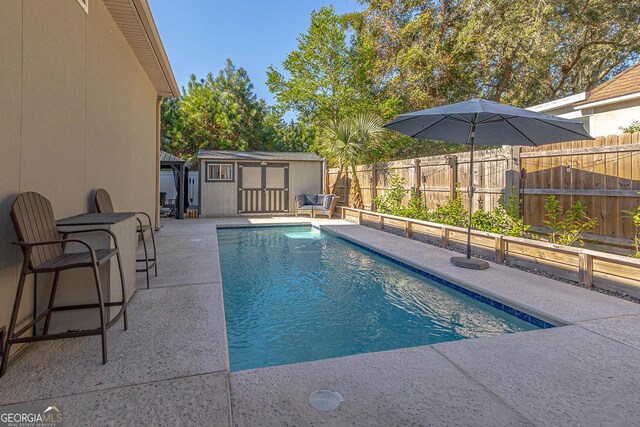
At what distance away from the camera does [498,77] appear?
13750 mm

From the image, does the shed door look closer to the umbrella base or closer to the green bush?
the green bush

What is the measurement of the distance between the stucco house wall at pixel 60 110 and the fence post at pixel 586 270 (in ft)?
17.0

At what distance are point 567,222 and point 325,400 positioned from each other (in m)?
4.38

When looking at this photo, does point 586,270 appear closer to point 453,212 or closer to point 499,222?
point 499,222

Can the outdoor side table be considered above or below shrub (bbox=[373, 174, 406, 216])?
below

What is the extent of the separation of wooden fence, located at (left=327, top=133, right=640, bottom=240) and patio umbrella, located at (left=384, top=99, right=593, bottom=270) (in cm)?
50

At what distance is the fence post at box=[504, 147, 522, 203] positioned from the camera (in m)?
5.47

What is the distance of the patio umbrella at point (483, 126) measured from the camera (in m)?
4.06

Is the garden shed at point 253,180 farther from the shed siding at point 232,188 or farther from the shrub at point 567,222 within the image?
the shrub at point 567,222

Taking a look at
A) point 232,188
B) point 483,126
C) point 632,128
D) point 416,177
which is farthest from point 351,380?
point 232,188

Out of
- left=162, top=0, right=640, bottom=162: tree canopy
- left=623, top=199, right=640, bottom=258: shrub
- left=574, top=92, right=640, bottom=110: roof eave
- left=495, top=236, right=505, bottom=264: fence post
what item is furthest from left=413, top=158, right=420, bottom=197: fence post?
left=623, top=199, right=640, bottom=258: shrub

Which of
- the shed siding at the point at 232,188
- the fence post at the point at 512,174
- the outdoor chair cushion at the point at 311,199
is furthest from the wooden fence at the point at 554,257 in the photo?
the shed siding at the point at 232,188

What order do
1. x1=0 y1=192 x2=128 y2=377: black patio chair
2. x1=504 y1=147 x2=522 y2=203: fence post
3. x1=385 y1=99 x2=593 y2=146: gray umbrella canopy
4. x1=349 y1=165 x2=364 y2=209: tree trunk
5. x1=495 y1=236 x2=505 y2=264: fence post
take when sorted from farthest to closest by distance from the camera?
1. x1=349 y1=165 x2=364 y2=209: tree trunk
2. x1=504 y1=147 x2=522 y2=203: fence post
3. x1=495 y1=236 x2=505 y2=264: fence post
4. x1=385 y1=99 x2=593 y2=146: gray umbrella canopy
5. x1=0 y1=192 x2=128 y2=377: black patio chair

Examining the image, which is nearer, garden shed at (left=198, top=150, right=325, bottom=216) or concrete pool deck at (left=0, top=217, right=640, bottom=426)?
concrete pool deck at (left=0, top=217, right=640, bottom=426)
